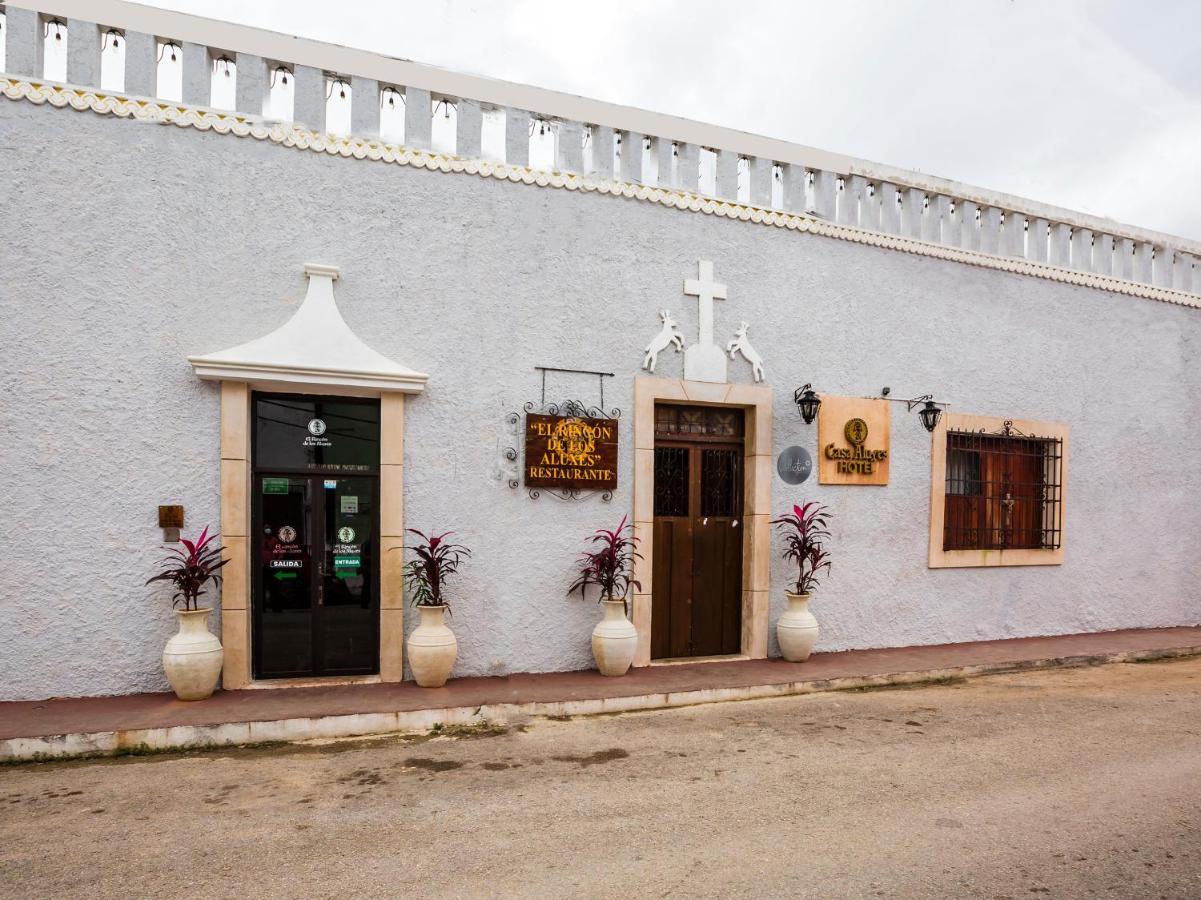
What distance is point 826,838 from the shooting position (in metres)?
3.96

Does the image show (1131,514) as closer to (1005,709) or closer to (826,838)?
(1005,709)

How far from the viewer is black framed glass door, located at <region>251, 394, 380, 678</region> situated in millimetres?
6691

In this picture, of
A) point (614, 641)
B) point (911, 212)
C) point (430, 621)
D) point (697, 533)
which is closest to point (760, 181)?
point (911, 212)

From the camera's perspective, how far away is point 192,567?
6027 mm

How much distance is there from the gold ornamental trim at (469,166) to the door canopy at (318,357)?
47.0 inches

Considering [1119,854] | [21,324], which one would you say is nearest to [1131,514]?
[1119,854]

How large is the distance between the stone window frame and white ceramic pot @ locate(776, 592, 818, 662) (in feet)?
6.70

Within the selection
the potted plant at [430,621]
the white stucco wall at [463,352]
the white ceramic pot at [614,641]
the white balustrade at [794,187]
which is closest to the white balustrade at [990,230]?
the white stucco wall at [463,352]

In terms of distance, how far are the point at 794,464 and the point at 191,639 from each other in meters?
6.05

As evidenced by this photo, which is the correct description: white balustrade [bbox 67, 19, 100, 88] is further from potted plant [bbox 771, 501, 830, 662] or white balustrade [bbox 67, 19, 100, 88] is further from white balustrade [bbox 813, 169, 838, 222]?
A: potted plant [bbox 771, 501, 830, 662]

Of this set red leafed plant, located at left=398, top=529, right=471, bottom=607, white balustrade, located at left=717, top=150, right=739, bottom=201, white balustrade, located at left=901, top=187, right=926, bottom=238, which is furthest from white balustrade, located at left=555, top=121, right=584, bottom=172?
white balustrade, located at left=901, top=187, right=926, bottom=238

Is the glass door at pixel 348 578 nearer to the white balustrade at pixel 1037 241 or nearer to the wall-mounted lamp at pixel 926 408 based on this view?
the wall-mounted lamp at pixel 926 408

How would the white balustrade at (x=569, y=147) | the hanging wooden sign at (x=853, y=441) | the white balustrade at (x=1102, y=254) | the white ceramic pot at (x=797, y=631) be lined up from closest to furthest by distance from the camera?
1. the white balustrade at (x=569, y=147)
2. the white ceramic pot at (x=797, y=631)
3. the hanging wooden sign at (x=853, y=441)
4. the white balustrade at (x=1102, y=254)

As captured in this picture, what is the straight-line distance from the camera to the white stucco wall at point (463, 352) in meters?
6.06
